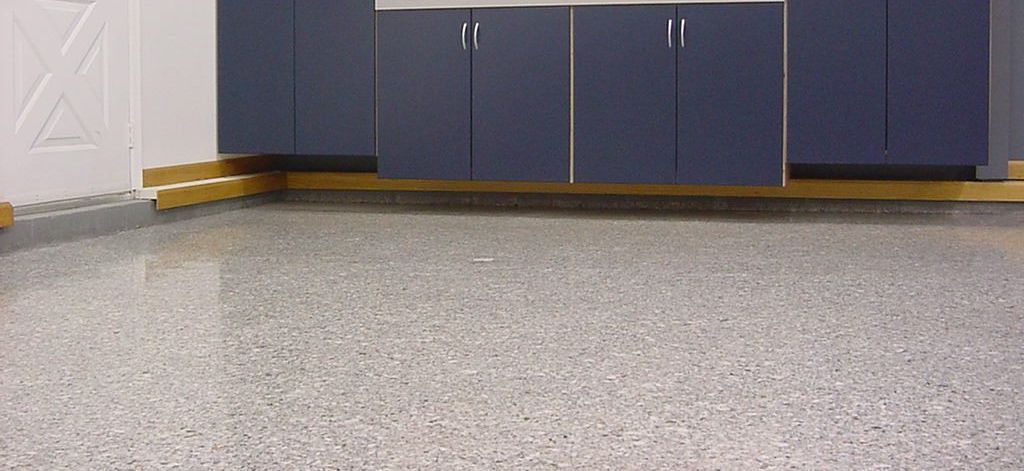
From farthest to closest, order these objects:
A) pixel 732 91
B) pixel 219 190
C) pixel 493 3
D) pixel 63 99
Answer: pixel 219 190
pixel 493 3
pixel 732 91
pixel 63 99

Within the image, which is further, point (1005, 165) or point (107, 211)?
point (1005, 165)

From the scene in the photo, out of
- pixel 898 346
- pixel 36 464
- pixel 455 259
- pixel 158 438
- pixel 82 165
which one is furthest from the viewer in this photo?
pixel 82 165

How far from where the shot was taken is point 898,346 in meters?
2.47

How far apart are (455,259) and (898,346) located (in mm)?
1713

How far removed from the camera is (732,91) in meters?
5.21

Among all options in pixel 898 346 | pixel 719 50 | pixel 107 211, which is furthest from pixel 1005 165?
pixel 107 211

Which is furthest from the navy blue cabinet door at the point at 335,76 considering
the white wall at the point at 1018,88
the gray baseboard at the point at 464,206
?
the white wall at the point at 1018,88

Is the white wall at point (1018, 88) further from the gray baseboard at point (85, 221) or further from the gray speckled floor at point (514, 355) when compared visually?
the gray baseboard at point (85, 221)

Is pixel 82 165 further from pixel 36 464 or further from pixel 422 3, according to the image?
pixel 36 464

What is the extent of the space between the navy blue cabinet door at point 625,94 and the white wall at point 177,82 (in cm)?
164

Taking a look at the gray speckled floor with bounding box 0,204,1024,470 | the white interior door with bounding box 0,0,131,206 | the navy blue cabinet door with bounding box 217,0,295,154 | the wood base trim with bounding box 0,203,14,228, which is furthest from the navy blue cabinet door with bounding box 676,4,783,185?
the wood base trim with bounding box 0,203,14,228

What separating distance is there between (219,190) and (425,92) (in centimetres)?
99

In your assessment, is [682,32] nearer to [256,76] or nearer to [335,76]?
[335,76]

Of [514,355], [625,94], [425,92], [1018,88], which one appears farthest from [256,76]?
[514,355]
